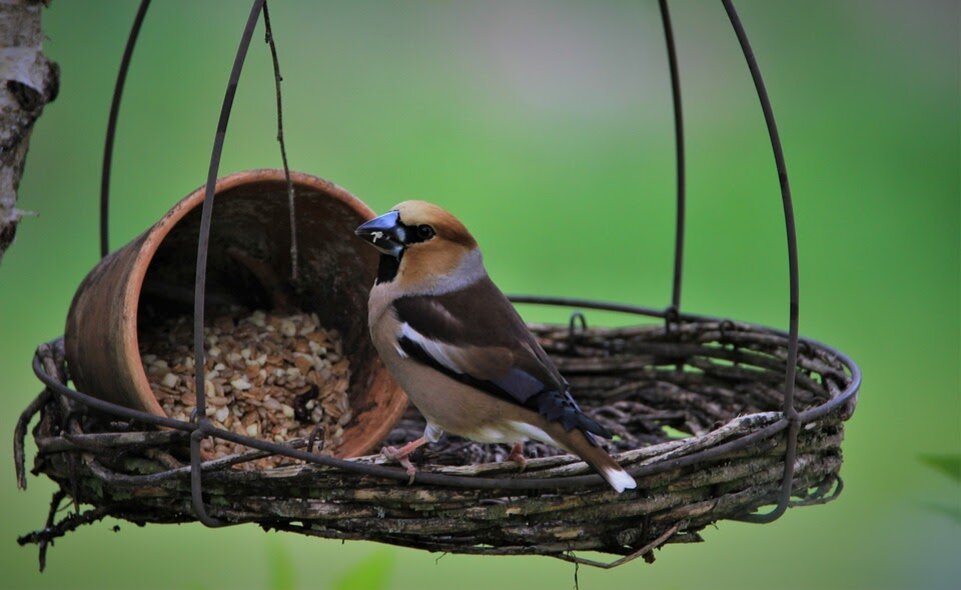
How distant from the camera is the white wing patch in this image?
2250mm

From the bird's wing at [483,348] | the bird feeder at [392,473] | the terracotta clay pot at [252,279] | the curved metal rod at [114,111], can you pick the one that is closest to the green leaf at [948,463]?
the bird feeder at [392,473]

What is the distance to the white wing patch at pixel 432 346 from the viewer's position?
2250mm

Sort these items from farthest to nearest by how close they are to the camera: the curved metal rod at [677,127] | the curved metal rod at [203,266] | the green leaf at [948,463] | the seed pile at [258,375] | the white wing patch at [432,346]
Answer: the curved metal rod at [677,127] → the seed pile at [258,375] → the white wing patch at [432,346] → the curved metal rod at [203,266] → the green leaf at [948,463]

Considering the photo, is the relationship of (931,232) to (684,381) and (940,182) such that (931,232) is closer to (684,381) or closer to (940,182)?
(940,182)

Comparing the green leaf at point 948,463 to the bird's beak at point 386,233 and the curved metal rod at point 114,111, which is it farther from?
the curved metal rod at point 114,111

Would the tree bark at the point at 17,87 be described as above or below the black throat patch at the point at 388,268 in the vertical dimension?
above

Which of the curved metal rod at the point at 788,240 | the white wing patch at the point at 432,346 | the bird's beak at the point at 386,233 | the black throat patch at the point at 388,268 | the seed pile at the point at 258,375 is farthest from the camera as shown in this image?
the seed pile at the point at 258,375

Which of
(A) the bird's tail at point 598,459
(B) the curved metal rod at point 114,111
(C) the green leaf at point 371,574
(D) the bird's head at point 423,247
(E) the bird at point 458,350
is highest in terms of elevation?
(B) the curved metal rod at point 114,111

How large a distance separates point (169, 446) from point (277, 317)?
32.0 inches

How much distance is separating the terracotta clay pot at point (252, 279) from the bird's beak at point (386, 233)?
11.5 inches

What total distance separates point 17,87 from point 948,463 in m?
1.84

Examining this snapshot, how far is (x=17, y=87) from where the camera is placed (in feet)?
7.67

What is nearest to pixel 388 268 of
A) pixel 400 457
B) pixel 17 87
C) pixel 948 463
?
pixel 400 457

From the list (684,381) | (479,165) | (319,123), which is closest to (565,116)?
(479,165)
